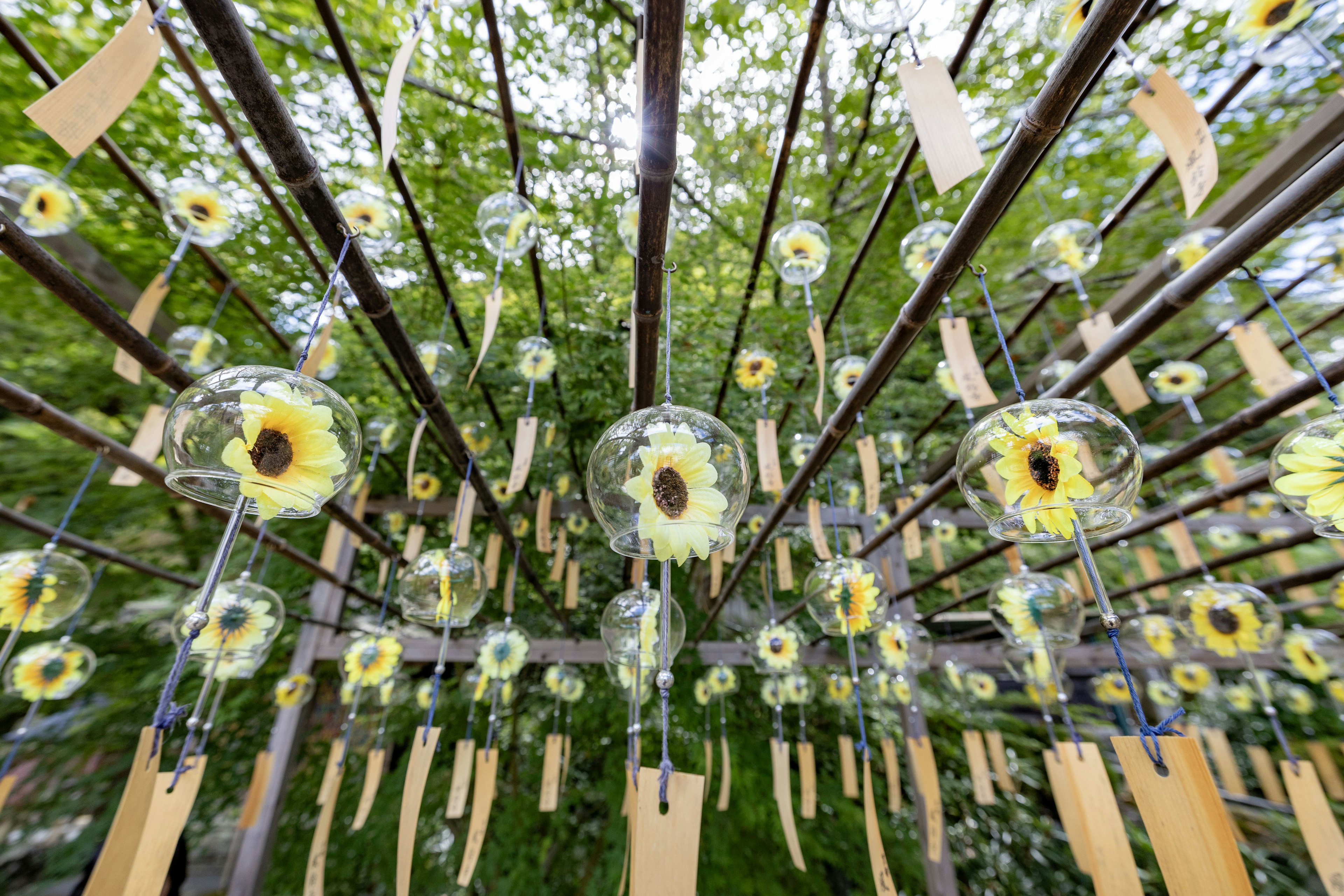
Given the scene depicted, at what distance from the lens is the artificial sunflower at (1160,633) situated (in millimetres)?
2143

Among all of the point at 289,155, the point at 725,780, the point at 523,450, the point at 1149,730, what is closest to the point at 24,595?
the point at 523,450

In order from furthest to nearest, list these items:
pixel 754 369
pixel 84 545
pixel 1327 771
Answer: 1. pixel 1327 771
2. pixel 754 369
3. pixel 84 545

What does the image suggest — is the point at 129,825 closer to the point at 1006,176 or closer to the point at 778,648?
the point at 1006,176

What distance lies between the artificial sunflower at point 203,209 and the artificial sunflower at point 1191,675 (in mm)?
4044

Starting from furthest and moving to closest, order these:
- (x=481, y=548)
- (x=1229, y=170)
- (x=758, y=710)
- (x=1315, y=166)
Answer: (x=758, y=710) → (x=481, y=548) → (x=1229, y=170) → (x=1315, y=166)

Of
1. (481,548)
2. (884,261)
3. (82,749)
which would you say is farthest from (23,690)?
(884,261)

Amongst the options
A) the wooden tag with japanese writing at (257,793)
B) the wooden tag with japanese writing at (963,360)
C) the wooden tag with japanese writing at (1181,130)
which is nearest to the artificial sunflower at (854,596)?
the wooden tag with japanese writing at (963,360)

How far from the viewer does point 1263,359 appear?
45.9 inches

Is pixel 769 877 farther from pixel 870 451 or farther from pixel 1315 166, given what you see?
pixel 1315 166

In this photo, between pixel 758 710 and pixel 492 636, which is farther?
pixel 758 710

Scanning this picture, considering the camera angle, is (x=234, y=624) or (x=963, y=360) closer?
(x=963, y=360)

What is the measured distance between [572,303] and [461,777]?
1.75 meters

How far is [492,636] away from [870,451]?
1.45m

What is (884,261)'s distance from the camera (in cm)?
222
